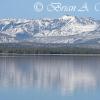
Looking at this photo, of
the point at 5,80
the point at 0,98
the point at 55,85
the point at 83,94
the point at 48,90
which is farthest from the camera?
the point at 5,80

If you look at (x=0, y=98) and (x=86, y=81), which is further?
(x=86, y=81)

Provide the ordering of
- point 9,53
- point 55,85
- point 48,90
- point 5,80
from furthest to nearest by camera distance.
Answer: point 9,53 < point 5,80 < point 55,85 < point 48,90

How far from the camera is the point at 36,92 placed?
99.8 feet

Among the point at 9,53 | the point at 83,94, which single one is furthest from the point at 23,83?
the point at 9,53

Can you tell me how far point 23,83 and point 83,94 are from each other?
771 centimetres

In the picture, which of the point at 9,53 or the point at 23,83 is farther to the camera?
the point at 9,53

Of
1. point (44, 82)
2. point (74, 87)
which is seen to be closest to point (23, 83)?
point (44, 82)

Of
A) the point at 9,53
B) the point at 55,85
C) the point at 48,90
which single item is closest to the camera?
the point at 48,90

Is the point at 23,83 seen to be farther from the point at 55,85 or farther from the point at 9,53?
the point at 9,53

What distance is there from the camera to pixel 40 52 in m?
141

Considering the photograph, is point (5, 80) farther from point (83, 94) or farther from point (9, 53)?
point (9, 53)

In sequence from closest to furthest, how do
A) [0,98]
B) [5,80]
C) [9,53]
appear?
[0,98]
[5,80]
[9,53]

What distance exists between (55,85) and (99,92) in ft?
18.2

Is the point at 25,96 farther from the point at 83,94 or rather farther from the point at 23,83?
the point at 23,83
